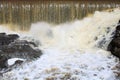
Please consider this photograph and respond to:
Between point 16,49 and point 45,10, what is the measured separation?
2869mm

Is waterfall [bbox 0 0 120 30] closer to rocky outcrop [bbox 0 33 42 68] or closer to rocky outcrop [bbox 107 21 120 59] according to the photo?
rocky outcrop [bbox 0 33 42 68]

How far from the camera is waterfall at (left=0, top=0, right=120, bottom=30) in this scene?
1141cm

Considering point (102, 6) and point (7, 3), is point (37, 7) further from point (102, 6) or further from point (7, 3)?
point (102, 6)

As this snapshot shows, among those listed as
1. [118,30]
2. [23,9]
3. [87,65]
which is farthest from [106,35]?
[23,9]

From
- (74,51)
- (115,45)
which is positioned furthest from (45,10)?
(115,45)

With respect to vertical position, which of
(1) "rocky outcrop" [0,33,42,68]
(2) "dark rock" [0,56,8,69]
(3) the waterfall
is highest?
(3) the waterfall

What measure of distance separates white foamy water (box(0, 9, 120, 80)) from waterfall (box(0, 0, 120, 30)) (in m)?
0.25

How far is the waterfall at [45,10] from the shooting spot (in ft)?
37.4

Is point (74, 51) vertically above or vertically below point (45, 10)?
below

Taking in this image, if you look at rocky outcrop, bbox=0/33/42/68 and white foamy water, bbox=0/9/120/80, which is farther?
rocky outcrop, bbox=0/33/42/68

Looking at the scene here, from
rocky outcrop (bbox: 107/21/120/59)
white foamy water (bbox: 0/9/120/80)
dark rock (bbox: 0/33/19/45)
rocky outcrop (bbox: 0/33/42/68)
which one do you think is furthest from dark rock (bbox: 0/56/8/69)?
rocky outcrop (bbox: 107/21/120/59)

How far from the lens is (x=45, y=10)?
37.8 feet

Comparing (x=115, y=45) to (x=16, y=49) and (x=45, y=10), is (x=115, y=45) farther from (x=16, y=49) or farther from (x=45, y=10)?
(x=45, y=10)

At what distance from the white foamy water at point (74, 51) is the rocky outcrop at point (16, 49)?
29cm
